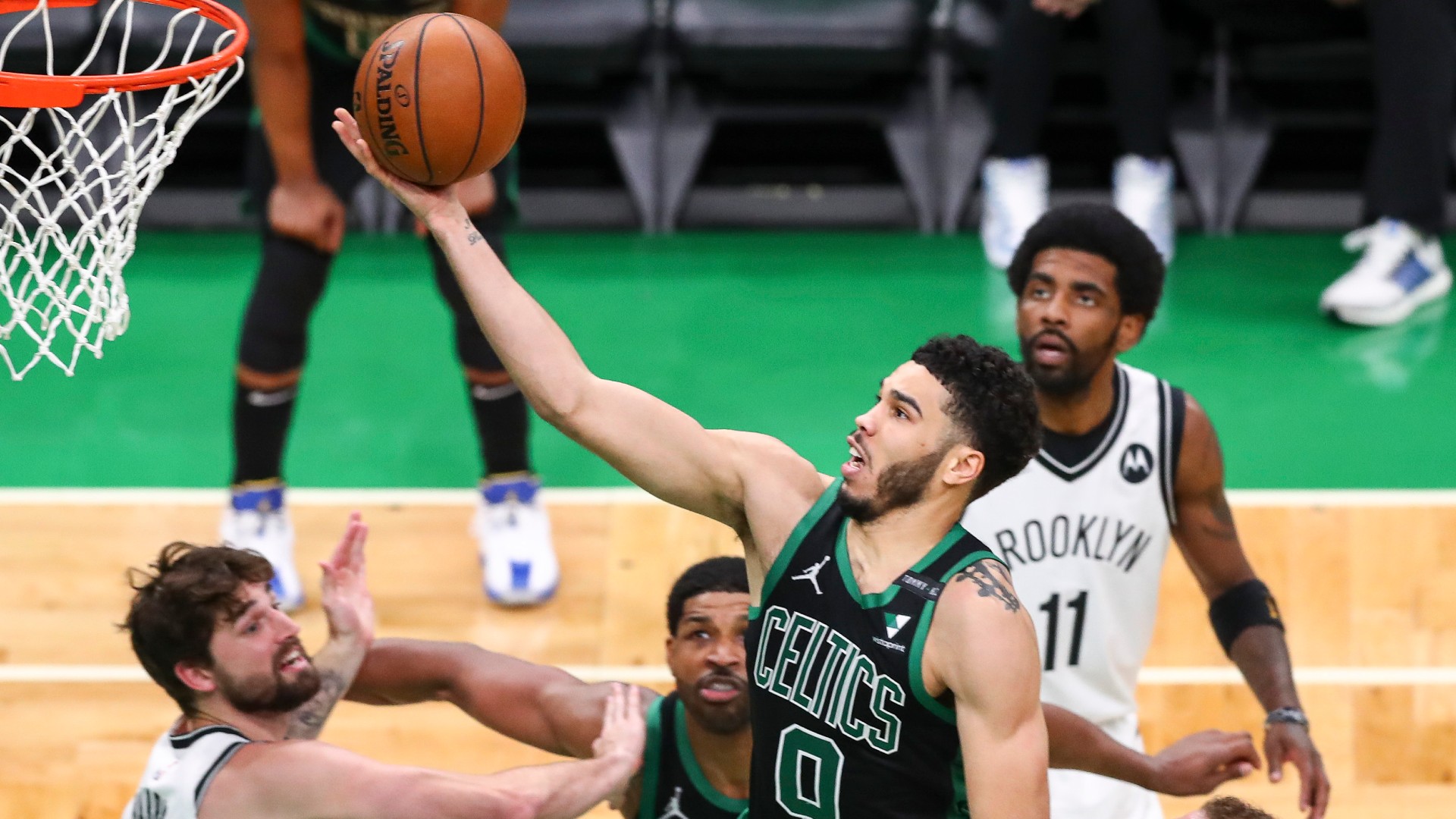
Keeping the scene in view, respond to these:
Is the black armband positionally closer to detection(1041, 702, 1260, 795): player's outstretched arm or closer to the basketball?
detection(1041, 702, 1260, 795): player's outstretched arm

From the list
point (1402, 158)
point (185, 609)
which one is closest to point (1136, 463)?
point (185, 609)

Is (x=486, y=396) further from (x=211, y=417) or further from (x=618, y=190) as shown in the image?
(x=618, y=190)

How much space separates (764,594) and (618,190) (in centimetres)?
450

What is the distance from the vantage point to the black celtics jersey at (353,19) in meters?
3.99

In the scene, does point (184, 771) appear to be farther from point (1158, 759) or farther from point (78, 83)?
point (1158, 759)

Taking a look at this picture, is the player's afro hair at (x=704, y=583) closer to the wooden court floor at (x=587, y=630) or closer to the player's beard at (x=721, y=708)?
the player's beard at (x=721, y=708)

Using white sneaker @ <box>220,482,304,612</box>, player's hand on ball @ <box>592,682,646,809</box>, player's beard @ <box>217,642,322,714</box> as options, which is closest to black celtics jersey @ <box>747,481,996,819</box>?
player's hand on ball @ <box>592,682,646,809</box>

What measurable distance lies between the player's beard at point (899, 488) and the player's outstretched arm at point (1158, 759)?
2.38 ft

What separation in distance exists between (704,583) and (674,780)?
350 mm

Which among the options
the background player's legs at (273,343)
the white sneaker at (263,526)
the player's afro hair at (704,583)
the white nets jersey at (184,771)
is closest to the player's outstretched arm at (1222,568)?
the player's afro hair at (704,583)

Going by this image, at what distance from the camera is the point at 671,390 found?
542 centimetres

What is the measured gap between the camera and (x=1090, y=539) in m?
3.59

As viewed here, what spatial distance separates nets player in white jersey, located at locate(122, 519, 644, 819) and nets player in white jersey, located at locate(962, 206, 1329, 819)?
Answer: 3.22 feet

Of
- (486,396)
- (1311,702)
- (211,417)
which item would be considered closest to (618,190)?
(211,417)
